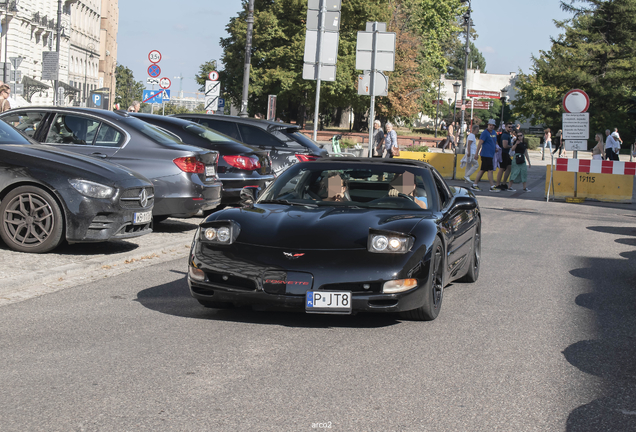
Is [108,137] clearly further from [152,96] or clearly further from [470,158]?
[470,158]

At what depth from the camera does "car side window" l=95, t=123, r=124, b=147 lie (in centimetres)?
1026

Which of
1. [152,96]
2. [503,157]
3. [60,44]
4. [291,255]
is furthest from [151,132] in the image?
[60,44]

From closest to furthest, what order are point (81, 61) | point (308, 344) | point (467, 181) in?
point (308, 344) < point (467, 181) < point (81, 61)

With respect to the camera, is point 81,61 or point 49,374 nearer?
Answer: point 49,374

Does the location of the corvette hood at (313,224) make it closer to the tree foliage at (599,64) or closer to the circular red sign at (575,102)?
the circular red sign at (575,102)

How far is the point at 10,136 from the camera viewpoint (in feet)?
30.0

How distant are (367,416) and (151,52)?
75.7ft

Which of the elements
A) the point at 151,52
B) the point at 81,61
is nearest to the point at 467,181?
Result: the point at 151,52

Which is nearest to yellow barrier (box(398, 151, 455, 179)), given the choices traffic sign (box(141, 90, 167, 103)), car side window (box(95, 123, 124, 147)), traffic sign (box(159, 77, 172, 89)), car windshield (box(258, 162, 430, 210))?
traffic sign (box(141, 90, 167, 103))

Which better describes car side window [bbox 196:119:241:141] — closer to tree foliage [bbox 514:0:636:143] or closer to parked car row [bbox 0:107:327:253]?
parked car row [bbox 0:107:327:253]

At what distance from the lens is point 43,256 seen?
8.23 meters

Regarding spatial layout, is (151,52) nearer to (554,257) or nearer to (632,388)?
(554,257)

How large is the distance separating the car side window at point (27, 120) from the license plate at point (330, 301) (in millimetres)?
6399

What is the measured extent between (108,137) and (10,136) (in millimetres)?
1432
